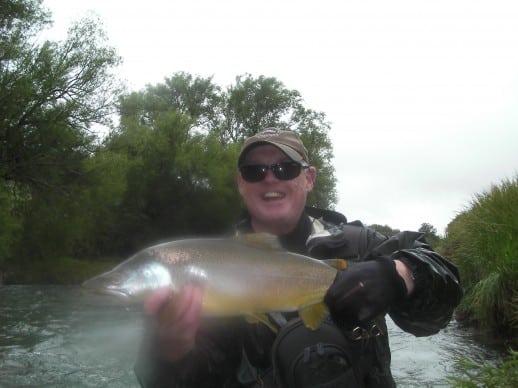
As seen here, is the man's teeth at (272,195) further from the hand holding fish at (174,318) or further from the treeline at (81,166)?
the treeline at (81,166)

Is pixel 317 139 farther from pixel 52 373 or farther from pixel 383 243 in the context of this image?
pixel 383 243

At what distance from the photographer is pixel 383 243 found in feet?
10.3

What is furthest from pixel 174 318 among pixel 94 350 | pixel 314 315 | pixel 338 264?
pixel 94 350

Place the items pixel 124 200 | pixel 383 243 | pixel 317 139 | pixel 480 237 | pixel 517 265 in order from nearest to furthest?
pixel 383 243 → pixel 517 265 → pixel 480 237 → pixel 124 200 → pixel 317 139

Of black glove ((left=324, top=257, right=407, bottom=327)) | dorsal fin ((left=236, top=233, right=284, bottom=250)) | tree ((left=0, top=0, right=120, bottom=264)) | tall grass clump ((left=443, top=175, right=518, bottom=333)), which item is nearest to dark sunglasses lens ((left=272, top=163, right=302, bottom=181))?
dorsal fin ((left=236, top=233, right=284, bottom=250))

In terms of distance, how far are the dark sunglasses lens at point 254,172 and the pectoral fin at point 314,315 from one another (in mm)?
1179

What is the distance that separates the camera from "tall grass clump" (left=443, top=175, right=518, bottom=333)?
7863 millimetres

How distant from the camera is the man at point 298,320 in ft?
8.64

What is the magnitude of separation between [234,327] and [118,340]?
8.45 meters

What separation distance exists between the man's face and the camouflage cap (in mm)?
44

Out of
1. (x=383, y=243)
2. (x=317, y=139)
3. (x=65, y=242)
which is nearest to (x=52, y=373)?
(x=383, y=243)

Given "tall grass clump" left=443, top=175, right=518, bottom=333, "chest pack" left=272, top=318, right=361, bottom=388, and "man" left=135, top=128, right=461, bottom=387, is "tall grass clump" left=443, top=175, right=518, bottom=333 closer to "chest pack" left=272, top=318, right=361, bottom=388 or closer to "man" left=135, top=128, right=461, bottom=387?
"man" left=135, top=128, right=461, bottom=387

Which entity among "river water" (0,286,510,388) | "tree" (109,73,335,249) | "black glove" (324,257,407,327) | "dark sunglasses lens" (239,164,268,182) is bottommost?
"river water" (0,286,510,388)

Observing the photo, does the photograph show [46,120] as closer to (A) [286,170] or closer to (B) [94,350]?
(B) [94,350]
